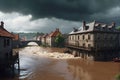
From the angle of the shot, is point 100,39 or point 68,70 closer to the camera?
point 68,70

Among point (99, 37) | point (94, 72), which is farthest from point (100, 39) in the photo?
point (94, 72)

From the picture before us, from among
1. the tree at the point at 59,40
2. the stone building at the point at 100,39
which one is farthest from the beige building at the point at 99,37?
the tree at the point at 59,40

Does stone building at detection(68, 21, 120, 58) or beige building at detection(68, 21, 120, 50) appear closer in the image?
stone building at detection(68, 21, 120, 58)

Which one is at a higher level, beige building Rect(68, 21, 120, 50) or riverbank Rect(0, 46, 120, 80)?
beige building Rect(68, 21, 120, 50)

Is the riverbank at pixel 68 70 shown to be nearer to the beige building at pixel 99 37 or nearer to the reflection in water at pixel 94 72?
the reflection in water at pixel 94 72

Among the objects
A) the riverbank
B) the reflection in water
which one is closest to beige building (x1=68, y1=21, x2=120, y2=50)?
the riverbank

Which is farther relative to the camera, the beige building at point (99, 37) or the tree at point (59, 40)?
the tree at point (59, 40)

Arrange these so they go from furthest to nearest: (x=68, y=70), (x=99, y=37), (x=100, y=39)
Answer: (x=100, y=39) → (x=99, y=37) → (x=68, y=70)

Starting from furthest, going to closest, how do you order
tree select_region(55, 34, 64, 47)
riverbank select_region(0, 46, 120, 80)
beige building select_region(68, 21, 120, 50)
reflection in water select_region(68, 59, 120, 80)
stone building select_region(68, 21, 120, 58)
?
tree select_region(55, 34, 64, 47) → beige building select_region(68, 21, 120, 50) → stone building select_region(68, 21, 120, 58) → reflection in water select_region(68, 59, 120, 80) → riverbank select_region(0, 46, 120, 80)

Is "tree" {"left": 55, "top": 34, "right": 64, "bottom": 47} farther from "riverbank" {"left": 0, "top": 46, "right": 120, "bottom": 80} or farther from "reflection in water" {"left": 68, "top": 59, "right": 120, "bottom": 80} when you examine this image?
"reflection in water" {"left": 68, "top": 59, "right": 120, "bottom": 80}

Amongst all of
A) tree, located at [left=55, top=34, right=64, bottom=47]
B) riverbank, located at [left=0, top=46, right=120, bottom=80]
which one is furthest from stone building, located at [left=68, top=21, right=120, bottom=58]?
tree, located at [left=55, top=34, right=64, bottom=47]

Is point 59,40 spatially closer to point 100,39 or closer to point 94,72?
point 100,39

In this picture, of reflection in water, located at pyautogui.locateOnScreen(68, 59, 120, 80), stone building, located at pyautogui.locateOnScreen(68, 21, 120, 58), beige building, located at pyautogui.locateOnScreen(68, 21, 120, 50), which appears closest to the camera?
reflection in water, located at pyautogui.locateOnScreen(68, 59, 120, 80)

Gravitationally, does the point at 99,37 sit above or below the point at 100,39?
above
